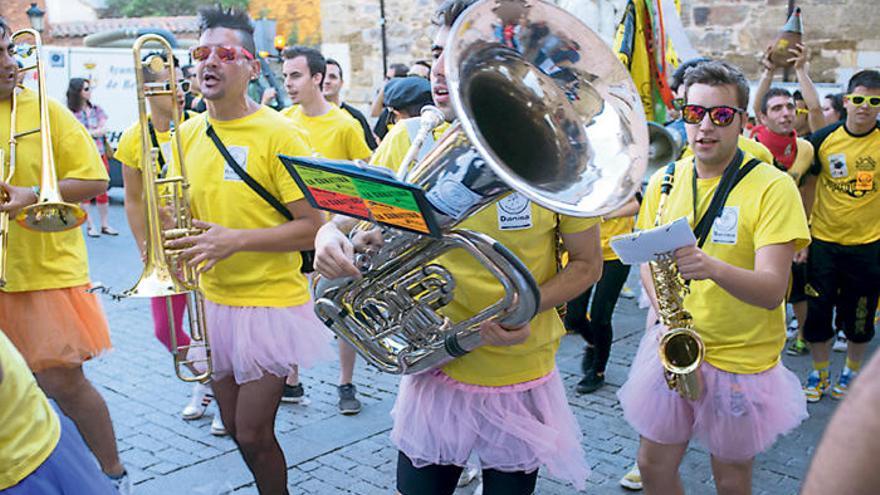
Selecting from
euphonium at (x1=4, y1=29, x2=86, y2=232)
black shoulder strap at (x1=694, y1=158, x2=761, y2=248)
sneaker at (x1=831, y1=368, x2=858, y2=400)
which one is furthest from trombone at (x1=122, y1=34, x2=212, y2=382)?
sneaker at (x1=831, y1=368, x2=858, y2=400)

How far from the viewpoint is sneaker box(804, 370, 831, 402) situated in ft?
17.1

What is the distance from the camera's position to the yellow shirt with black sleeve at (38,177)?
3.56 meters

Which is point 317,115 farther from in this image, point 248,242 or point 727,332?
point 727,332

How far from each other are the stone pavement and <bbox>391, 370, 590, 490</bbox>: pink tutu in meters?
1.47

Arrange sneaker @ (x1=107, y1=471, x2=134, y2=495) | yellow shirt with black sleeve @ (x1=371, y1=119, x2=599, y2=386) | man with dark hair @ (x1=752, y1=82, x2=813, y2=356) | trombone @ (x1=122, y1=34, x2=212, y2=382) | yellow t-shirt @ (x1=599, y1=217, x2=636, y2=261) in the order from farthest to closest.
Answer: man with dark hair @ (x1=752, y1=82, x2=813, y2=356)
yellow t-shirt @ (x1=599, y1=217, x2=636, y2=261)
sneaker @ (x1=107, y1=471, x2=134, y2=495)
trombone @ (x1=122, y1=34, x2=212, y2=382)
yellow shirt with black sleeve @ (x1=371, y1=119, x2=599, y2=386)

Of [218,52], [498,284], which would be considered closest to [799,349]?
A: [498,284]

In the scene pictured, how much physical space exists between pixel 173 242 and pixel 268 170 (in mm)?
470

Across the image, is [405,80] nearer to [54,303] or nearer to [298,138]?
[298,138]

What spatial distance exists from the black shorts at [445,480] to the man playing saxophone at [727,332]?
0.59 meters

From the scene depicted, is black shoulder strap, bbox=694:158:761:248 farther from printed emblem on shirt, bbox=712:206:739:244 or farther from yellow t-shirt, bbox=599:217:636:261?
yellow t-shirt, bbox=599:217:636:261

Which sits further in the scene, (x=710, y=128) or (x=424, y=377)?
(x=710, y=128)

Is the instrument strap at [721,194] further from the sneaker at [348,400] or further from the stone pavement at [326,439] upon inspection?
the sneaker at [348,400]

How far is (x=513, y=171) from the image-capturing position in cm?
209

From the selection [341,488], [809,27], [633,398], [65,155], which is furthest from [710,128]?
[809,27]
